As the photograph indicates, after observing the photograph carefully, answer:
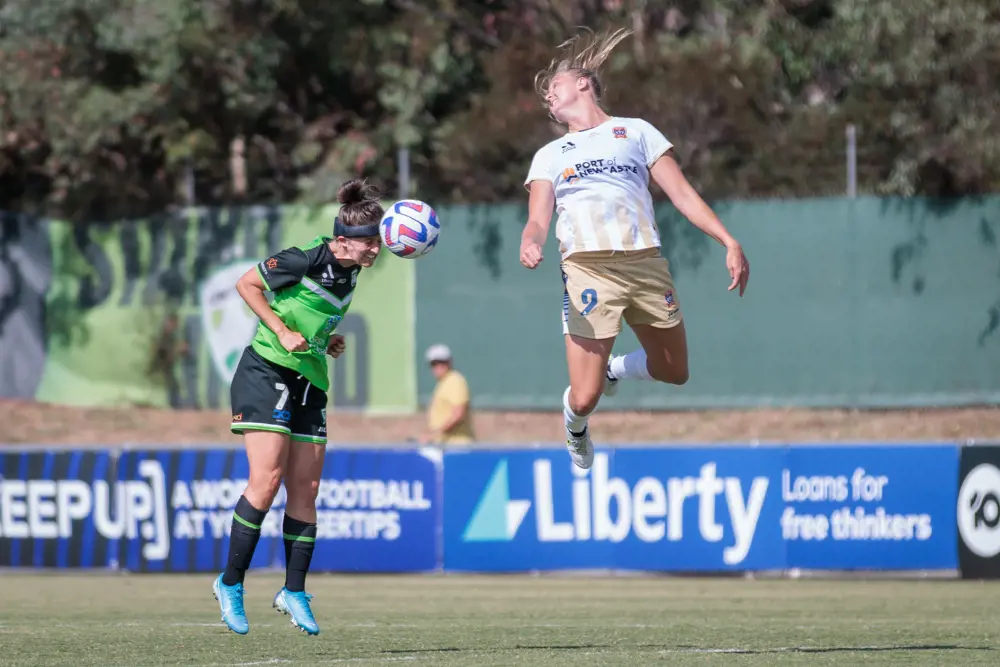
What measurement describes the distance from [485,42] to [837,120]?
5720mm

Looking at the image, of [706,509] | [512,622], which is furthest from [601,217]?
[706,509]

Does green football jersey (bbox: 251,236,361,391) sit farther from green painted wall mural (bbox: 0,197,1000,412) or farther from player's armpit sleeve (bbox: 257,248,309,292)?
green painted wall mural (bbox: 0,197,1000,412)

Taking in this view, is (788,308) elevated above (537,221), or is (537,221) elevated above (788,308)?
(537,221)

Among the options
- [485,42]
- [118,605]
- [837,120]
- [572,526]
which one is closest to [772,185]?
[837,120]

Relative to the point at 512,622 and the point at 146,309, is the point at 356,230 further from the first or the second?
the point at 146,309

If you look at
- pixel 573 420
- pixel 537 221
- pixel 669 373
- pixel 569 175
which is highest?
pixel 569 175

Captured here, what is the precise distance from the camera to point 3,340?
909 inches

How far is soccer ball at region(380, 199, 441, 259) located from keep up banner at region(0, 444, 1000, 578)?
6831 mm

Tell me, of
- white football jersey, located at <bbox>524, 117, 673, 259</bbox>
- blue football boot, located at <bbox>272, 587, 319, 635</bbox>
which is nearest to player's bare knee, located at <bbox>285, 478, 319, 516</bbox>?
blue football boot, located at <bbox>272, 587, 319, 635</bbox>

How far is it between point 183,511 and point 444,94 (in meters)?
9.82

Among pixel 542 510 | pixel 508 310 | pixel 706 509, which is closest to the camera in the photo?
pixel 706 509

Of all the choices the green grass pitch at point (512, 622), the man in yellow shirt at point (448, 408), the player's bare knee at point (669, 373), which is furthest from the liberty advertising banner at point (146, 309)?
the player's bare knee at point (669, 373)

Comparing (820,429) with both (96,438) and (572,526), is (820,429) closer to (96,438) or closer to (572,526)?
(572,526)

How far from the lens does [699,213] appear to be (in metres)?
8.78
